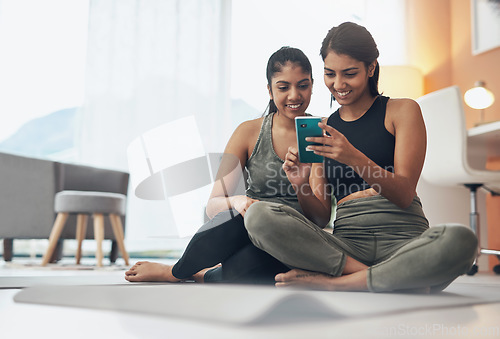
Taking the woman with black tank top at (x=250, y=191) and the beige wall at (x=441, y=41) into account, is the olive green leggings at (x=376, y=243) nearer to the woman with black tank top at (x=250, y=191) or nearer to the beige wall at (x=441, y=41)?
the woman with black tank top at (x=250, y=191)

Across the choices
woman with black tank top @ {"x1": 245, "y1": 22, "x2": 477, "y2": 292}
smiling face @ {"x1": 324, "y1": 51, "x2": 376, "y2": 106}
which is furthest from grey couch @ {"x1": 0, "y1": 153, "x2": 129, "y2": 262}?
smiling face @ {"x1": 324, "y1": 51, "x2": 376, "y2": 106}

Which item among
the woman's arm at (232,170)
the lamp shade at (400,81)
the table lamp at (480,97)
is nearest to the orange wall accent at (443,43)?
the table lamp at (480,97)

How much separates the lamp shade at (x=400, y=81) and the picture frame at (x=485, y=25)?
1.94 feet

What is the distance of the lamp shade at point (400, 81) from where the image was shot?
11.1 ft

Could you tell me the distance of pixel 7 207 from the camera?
308 cm

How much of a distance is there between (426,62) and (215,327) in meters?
3.91

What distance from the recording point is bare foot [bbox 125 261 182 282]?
140 cm

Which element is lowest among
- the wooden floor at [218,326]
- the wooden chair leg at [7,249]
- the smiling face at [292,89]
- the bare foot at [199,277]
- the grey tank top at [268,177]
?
the wooden chair leg at [7,249]

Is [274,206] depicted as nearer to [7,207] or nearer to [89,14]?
[7,207]

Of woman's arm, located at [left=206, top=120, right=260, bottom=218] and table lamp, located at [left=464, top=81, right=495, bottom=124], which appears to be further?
table lamp, located at [left=464, top=81, right=495, bottom=124]

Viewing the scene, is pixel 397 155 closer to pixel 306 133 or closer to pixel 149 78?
pixel 306 133

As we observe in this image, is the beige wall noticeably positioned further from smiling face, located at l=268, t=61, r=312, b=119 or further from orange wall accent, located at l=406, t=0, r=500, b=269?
smiling face, located at l=268, t=61, r=312, b=119

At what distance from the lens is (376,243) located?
1.18 m

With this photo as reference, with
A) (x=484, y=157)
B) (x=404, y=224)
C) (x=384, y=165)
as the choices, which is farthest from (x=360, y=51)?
(x=484, y=157)
